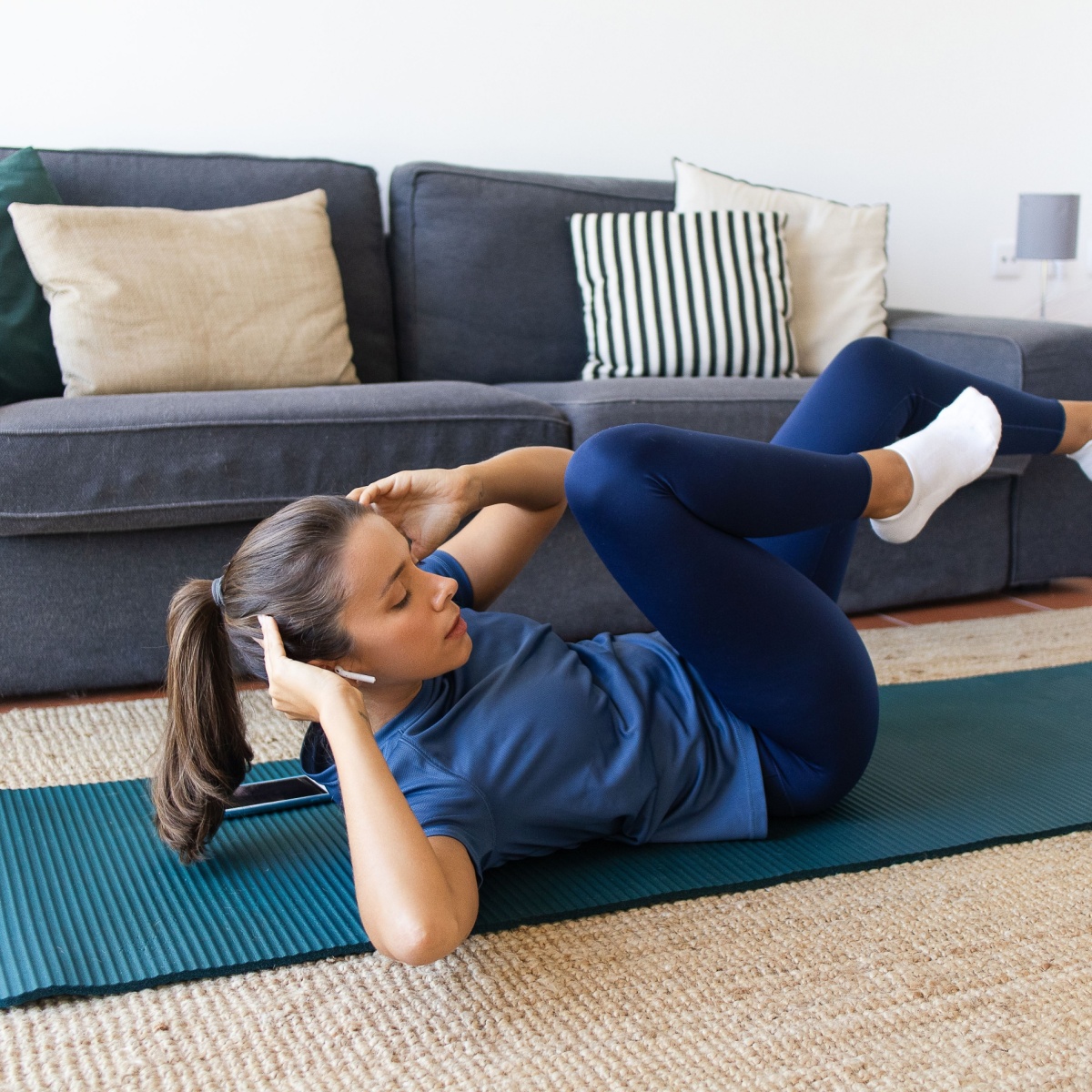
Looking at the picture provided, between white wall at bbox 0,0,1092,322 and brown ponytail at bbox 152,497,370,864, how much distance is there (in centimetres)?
175

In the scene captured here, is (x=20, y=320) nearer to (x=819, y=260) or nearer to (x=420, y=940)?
(x=420, y=940)

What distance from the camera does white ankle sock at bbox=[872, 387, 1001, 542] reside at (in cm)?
119

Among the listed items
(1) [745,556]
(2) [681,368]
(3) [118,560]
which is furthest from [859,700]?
(2) [681,368]

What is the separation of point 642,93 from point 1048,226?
116 centimetres

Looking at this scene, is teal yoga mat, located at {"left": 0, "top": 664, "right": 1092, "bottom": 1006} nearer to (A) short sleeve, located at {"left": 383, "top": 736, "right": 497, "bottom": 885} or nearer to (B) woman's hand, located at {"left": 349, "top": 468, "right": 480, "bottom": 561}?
(A) short sleeve, located at {"left": 383, "top": 736, "right": 497, "bottom": 885}

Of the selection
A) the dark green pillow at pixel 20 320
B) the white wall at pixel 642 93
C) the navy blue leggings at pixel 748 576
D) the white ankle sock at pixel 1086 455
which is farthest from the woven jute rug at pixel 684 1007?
the white wall at pixel 642 93

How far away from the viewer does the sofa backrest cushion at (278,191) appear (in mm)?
2189

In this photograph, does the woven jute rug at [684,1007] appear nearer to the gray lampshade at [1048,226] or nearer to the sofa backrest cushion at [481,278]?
the sofa backrest cushion at [481,278]

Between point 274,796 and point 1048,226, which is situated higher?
point 1048,226

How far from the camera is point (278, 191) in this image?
2.32 m

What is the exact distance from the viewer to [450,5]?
104 inches

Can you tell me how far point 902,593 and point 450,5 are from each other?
5.60 feet

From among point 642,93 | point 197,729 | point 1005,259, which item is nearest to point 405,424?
point 197,729

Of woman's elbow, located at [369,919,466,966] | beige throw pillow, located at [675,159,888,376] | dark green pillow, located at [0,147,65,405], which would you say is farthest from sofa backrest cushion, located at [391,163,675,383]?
woman's elbow, located at [369,919,466,966]
